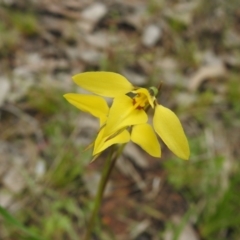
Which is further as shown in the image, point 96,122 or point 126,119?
point 96,122

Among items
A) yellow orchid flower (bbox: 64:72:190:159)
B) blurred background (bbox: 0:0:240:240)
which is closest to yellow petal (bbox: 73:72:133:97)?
yellow orchid flower (bbox: 64:72:190:159)

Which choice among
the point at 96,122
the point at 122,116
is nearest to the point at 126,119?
the point at 122,116

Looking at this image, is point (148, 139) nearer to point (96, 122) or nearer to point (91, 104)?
point (91, 104)

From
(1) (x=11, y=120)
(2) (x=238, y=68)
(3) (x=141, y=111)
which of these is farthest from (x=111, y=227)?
(2) (x=238, y=68)

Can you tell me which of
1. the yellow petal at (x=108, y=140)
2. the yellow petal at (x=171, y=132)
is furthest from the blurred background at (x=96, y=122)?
the yellow petal at (x=171, y=132)

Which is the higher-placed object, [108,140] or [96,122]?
[108,140]

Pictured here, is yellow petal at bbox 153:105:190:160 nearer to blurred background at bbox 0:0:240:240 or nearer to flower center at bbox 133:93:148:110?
flower center at bbox 133:93:148:110
